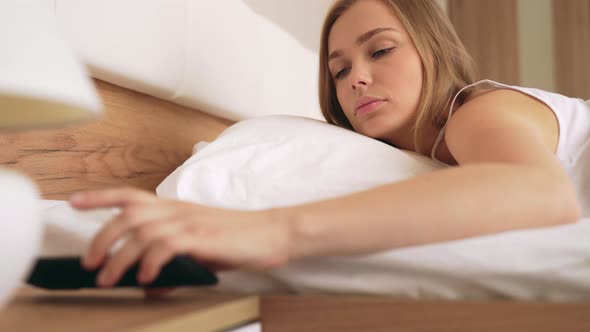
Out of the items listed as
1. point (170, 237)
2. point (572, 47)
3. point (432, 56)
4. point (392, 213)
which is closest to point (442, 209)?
point (392, 213)

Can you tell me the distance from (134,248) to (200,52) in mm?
888

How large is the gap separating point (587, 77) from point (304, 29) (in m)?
1.51

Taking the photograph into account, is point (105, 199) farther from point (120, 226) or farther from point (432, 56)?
point (432, 56)

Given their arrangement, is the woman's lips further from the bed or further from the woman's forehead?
the bed

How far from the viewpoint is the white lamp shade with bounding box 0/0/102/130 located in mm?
344

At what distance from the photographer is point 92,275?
48cm

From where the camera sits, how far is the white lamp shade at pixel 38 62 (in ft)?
1.13

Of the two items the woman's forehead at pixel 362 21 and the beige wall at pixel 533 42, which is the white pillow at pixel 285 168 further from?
the beige wall at pixel 533 42

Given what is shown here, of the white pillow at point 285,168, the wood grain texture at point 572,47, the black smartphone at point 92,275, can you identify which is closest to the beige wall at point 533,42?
the wood grain texture at point 572,47

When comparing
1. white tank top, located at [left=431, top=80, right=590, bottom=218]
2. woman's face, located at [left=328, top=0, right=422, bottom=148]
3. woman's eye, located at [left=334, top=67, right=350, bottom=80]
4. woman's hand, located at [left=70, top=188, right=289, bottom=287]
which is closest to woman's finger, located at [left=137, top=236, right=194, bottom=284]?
woman's hand, located at [left=70, top=188, right=289, bottom=287]

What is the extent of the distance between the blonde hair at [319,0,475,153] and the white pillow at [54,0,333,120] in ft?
0.87

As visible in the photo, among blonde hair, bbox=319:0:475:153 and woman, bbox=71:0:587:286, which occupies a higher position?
blonde hair, bbox=319:0:475:153

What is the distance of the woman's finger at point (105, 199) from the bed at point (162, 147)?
7.1 inches

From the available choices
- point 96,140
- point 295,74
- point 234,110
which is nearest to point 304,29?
point 295,74
